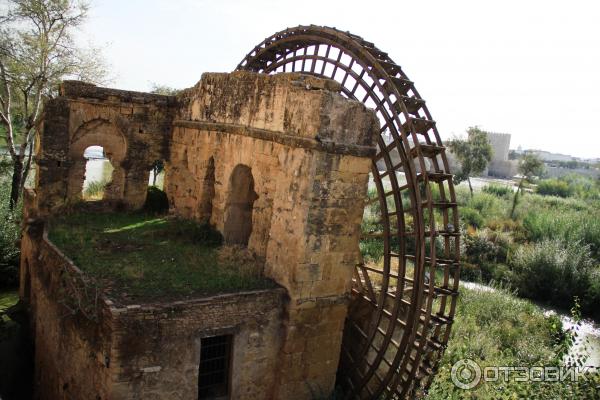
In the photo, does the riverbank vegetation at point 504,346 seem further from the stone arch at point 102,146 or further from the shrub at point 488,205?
the shrub at point 488,205

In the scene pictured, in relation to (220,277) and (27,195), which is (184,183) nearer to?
(27,195)

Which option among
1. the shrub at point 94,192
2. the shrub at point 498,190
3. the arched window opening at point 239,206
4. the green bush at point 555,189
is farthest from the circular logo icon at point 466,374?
the green bush at point 555,189

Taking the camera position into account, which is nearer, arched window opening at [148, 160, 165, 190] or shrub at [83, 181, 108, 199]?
shrub at [83, 181, 108, 199]

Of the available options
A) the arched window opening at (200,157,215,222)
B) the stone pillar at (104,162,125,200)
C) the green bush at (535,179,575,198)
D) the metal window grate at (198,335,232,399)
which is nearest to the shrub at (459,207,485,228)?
the arched window opening at (200,157,215,222)

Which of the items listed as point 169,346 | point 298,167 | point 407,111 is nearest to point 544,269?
point 407,111

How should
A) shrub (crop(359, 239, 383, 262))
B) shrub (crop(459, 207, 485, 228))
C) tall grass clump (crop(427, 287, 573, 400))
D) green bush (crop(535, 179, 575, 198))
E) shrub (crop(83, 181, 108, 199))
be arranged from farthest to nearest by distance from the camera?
green bush (crop(535, 179, 575, 198))
shrub (crop(459, 207, 485, 228))
shrub (crop(359, 239, 383, 262))
shrub (crop(83, 181, 108, 199))
tall grass clump (crop(427, 287, 573, 400))

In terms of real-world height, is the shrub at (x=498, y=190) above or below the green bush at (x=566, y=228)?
above

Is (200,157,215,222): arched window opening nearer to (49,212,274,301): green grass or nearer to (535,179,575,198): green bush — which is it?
(49,212,274,301): green grass

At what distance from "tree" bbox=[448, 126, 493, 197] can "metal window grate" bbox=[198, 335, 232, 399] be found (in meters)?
22.9

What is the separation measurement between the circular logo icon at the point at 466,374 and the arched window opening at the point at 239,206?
4.54m

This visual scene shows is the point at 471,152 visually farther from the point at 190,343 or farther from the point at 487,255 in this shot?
the point at 190,343

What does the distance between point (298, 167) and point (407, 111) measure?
73.8 inches

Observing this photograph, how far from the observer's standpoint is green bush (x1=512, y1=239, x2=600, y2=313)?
1589 centimetres

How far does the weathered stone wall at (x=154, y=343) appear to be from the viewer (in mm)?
5809
